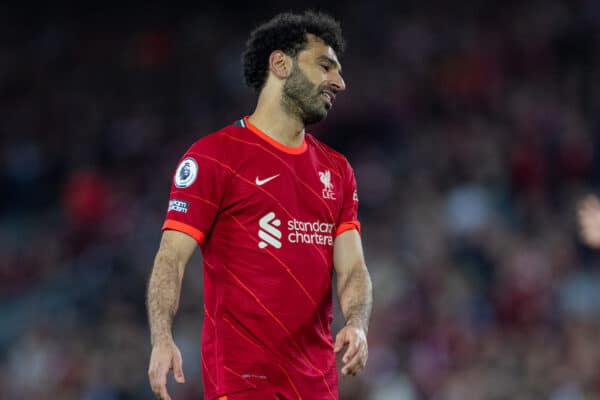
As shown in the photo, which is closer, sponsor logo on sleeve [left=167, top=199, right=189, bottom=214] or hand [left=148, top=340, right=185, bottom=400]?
hand [left=148, top=340, right=185, bottom=400]

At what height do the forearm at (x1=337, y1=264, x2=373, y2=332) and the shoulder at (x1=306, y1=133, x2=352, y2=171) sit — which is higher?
the shoulder at (x1=306, y1=133, x2=352, y2=171)

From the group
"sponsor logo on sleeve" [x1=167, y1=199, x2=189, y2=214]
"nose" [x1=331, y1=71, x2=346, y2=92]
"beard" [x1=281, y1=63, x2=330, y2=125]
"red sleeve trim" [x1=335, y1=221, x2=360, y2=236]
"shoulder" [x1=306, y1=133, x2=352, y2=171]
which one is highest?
"nose" [x1=331, y1=71, x2=346, y2=92]

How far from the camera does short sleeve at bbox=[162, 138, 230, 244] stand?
13.7ft

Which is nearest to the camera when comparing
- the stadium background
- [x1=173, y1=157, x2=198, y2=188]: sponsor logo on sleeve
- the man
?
the man

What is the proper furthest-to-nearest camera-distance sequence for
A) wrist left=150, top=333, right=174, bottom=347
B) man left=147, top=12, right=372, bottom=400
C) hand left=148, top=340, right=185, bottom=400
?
man left=147, top=12, right=372, bottom=400
wrist left=150, top=333, right=174, bottom=347
hand left=148, top=340, right=185, bottom=400

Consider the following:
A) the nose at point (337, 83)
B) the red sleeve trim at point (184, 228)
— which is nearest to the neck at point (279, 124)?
the nose at point (337, 83)

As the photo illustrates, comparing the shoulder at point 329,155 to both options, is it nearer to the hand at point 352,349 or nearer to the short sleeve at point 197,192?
the short sleeve at point 197,192

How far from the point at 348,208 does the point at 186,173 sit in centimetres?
81

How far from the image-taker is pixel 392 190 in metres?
10.9

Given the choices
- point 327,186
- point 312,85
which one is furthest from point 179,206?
point 312,85

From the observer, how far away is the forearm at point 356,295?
4.36 m

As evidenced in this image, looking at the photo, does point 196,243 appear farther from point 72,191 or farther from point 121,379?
point 72,191

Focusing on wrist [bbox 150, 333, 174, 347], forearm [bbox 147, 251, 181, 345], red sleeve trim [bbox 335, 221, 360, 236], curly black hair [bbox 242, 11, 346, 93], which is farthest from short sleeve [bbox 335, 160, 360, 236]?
wrist [bbox 150, 333, 174, 347]

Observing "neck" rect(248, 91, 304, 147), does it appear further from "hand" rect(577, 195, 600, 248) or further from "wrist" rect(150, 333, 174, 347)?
"hand" rect(577, 195, 600, 248)
